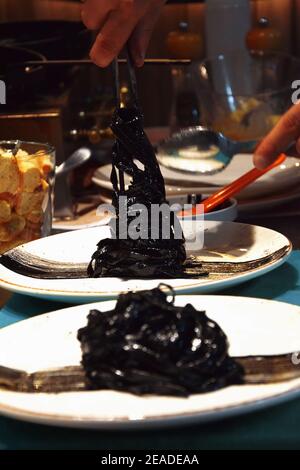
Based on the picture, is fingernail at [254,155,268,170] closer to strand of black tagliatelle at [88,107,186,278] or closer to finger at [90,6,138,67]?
strand of black tagliatelle at [88,107,186,278]

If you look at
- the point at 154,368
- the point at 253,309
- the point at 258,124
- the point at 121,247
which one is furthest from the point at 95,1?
the point at 258,124

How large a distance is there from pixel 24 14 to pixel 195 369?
119 inches

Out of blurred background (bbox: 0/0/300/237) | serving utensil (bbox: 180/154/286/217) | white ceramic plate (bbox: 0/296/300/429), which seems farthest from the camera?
blurred background (bbox: 0/0/300/237)

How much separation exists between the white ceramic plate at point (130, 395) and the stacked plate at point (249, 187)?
2.42 feet

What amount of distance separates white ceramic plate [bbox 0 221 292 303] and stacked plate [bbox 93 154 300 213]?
1.13 ft

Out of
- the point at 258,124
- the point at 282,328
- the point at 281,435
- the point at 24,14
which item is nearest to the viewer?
the point at 281,435

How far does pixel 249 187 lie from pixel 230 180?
98 millimetres

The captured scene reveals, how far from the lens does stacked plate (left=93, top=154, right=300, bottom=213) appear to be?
1755mm

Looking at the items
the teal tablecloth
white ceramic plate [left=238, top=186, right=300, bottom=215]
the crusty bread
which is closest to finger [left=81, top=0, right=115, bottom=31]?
the crusty bread

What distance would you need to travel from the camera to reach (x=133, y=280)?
1219 millimetres

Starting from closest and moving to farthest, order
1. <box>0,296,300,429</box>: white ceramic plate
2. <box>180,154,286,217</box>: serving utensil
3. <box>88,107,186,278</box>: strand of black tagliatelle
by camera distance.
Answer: <box>0,296,300,429</box>: white ceramic plate < <box>88,107,186,278</box>: strand of black tagliatelle < <box>180,154,286,217</box>: serving utensil

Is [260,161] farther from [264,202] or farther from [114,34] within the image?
[264,202]

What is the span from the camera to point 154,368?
84cm

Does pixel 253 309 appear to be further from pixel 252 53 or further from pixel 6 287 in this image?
pixel 252 53
